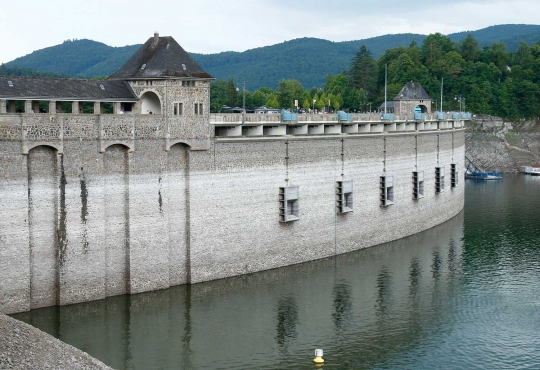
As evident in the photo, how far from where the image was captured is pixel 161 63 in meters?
45.4

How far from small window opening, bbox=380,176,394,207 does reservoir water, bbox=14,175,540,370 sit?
5.51 meters

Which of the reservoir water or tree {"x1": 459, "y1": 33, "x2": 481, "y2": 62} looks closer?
the reservoir water

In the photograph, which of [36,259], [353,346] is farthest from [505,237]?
[36,259]

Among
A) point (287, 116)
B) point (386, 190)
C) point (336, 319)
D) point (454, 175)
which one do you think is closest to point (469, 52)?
point (454, 175)

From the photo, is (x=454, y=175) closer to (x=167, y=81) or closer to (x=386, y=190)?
A: (x=386, y=190)

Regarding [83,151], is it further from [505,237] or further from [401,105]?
[401,105]

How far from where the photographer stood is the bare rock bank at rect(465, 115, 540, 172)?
12288 centimetres

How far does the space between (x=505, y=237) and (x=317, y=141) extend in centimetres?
1861

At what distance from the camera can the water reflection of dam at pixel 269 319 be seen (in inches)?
1388

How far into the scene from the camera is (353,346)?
121 ft

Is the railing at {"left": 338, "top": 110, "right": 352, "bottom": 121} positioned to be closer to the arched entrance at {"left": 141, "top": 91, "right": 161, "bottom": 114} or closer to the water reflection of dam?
the water reflection of dam

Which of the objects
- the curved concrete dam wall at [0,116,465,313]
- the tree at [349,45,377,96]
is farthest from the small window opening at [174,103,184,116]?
the tree at [349,45,377,96]

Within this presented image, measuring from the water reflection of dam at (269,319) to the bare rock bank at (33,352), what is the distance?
356cm

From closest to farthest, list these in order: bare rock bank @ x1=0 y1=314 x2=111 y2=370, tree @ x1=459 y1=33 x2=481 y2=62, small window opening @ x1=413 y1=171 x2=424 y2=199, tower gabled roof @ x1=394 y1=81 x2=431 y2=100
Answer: bare rock bank @ x1=0 y1=314 x2=111 y2=370 → small window opening @ x1=413 y1=171 x2=424 y2=199 → tower gabled roof @ x1=394 y1=81 x2=431 y2=100 → tree @ x1=459 y1=33 x2=481 y2=62
